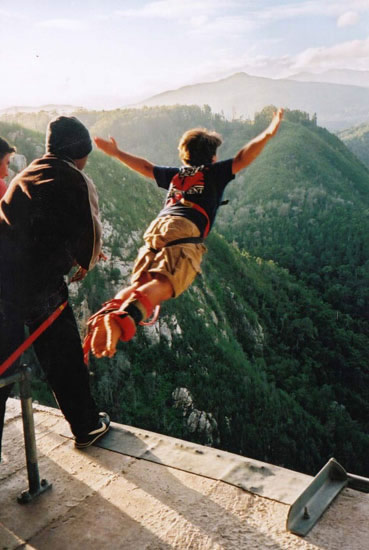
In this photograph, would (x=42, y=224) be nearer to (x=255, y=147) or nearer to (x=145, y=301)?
(x=145, y=301)

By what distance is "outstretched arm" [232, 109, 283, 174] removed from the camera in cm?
337

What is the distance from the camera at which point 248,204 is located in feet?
279

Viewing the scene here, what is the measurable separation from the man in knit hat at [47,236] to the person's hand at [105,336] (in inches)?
16.6

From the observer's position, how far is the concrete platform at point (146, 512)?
2502 millimetres

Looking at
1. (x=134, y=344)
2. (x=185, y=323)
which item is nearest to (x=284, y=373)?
(x=185, y=323)

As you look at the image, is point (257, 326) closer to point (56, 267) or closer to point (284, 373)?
point (284, 373)

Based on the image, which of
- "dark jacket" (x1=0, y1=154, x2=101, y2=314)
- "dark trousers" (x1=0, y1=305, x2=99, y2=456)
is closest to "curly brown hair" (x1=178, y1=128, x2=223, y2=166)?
"dark jacket" (x1=0, y1=154, x2=101, y2=314)

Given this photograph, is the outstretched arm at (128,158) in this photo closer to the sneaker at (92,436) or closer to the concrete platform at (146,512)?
the sneaker at (92,436)

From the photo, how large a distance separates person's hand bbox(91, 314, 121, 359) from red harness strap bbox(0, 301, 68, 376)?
0.34 m

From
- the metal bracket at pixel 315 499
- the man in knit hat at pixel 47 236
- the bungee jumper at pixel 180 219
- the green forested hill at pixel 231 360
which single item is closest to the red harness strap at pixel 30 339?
the man in knit hat at pixel 47 236

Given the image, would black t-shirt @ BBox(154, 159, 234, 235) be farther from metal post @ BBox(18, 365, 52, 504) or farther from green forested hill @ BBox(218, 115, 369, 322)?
green forested hill @ BBox(218, 115, 369, 322)

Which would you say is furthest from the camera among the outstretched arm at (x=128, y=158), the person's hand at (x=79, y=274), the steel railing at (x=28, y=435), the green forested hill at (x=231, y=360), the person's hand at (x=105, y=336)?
the green forested hill at (x=231, y=360)

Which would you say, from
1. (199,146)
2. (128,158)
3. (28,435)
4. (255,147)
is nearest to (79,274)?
(28,435)

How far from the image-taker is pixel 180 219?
3.43m
